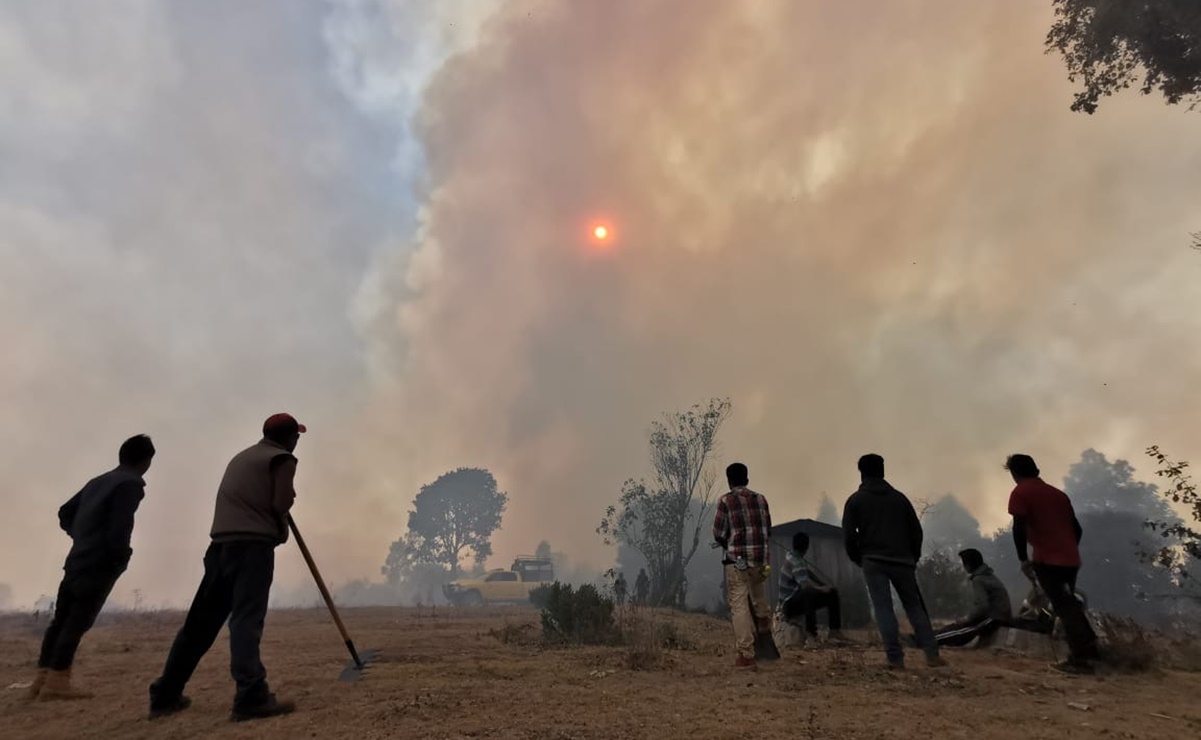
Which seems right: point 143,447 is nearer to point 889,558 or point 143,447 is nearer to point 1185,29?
point 889,558

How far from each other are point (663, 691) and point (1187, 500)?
8.42 m

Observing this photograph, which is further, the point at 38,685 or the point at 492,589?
the point at 492,589

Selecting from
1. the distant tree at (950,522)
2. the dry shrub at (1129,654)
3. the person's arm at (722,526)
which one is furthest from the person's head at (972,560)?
the distant tree at (950,522)

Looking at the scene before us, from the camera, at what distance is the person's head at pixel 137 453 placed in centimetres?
506

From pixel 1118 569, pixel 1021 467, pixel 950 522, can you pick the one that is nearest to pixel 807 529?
pixel 1021 467

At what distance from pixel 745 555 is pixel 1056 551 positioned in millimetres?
2770

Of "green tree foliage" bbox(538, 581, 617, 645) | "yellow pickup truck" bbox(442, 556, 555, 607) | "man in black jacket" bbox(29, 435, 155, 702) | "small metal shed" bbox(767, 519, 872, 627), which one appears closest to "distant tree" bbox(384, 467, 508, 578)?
"yellow pickup truck" bbox(442, 556, 555, 607)

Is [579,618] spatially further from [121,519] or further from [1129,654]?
[1129,654]

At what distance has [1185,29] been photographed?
11.9m

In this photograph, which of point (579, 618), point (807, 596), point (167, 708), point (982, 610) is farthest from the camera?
point (579, 618)

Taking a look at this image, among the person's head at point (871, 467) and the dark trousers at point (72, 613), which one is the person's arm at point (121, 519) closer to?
the dark trousers at point (72, 613)

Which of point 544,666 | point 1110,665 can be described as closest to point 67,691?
point 544,666

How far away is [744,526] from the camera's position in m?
6.05

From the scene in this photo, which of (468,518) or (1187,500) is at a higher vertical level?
(468,518)
